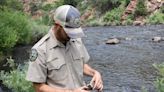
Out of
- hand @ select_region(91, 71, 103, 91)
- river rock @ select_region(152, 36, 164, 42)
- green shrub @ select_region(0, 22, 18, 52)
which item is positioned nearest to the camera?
hand @ select_region(91, 71, 103, 91)

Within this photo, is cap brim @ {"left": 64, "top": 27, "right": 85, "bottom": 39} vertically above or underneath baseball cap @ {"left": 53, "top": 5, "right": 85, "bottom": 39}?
underneath

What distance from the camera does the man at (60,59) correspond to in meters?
4.12

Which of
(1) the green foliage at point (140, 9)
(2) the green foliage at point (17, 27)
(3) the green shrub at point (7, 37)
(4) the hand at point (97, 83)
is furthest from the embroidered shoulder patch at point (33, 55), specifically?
(1) the green foliage at point (140, 9)

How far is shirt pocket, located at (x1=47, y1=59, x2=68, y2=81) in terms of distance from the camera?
167 inches

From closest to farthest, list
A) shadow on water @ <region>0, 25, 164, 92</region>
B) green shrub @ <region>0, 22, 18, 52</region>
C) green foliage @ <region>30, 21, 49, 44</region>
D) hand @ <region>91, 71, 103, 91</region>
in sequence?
hand @ <region>91, 71, 103, 91</region>
shadow on water @ <region>0, 25, 164, 92</region>
green shrub @ <region>0, 22, 18, 52</region>
green foliage @ <region>30, 21, 49, 44</region>

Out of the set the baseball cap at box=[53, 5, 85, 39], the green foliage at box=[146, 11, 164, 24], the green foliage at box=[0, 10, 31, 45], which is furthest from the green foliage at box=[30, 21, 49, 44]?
the baseball cap at box=[53, 5, 85, 39]

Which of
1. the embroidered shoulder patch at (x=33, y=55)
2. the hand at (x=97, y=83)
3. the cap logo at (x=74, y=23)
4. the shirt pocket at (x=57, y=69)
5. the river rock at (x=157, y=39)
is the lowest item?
the river rock at (x=157, y=39)

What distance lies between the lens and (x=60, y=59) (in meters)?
4.29

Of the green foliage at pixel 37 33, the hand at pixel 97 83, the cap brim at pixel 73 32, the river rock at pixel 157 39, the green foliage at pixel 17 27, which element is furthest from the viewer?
the green foliage at pixel 37 33

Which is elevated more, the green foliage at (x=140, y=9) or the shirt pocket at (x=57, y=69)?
the shirt pocket at (x=57, y=69)

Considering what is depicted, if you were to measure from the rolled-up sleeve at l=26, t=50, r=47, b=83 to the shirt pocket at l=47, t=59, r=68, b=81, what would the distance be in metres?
0.06

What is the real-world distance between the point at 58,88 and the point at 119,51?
938 inches

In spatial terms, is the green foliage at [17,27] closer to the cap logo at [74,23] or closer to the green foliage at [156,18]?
the green foliage at [156,18]

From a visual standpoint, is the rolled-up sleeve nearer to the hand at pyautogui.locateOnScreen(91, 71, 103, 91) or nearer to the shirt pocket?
the shirt pocket
